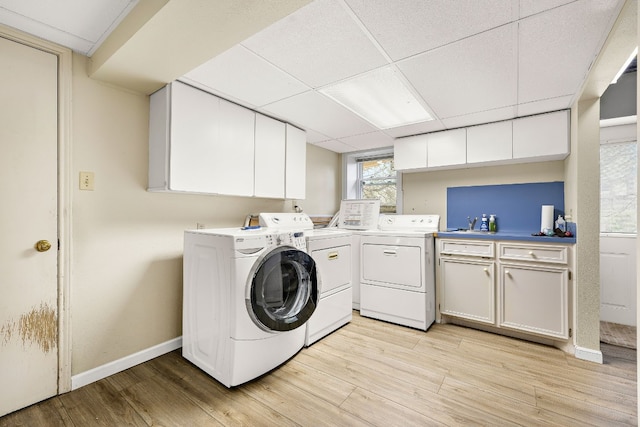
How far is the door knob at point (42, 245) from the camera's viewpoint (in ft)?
5.54


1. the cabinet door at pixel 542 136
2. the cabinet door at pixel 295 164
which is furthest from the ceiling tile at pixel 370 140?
the cabinet door at pixel 542 136

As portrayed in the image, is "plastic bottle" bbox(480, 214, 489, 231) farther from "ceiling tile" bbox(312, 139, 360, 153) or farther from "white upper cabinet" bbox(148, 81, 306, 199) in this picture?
"white upper cabinet" bbox(148, 81, 306, 199)

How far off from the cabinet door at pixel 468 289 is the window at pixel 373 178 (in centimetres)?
117

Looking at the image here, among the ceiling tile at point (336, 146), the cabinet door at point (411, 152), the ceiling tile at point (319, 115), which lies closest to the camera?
the ceiling tile at point (319, 115)

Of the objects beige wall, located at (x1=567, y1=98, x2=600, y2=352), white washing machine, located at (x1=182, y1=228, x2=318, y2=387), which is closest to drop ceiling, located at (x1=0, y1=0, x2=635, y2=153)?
beige wall, located at (x1=567, y1=98, x2=600, y2=352)

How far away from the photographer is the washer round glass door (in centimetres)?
187

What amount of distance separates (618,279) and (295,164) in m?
3.48

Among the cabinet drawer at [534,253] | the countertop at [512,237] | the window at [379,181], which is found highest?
the window at [379,181]

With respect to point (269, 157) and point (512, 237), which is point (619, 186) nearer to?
point (512, 237)

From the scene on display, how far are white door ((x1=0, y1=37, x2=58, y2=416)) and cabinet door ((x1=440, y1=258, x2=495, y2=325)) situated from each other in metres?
3.11

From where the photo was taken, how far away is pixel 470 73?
1.94 metres

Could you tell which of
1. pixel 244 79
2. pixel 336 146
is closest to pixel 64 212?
pixel 244 79

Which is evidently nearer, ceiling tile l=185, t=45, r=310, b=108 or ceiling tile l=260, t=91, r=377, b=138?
ceiling tile l=185, t=45, r=310, b=108

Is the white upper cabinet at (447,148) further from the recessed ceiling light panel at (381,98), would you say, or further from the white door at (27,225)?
the white door at (27,225)
